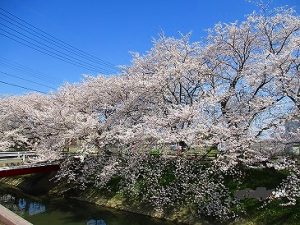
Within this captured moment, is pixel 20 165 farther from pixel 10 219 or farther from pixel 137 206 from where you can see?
pixel 10 219

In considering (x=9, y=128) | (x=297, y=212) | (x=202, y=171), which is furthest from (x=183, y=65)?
(x=9, y=128)

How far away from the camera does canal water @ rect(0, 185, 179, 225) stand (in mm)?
20702

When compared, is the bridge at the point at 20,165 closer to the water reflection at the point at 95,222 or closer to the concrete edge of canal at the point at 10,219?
the water reflection at the point at 95,222

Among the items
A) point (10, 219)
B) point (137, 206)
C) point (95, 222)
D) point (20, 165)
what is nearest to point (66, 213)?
point (95, 222)

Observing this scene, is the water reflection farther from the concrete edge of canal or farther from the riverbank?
the concrete edge of canal

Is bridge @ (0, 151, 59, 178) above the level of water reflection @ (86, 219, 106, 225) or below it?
above

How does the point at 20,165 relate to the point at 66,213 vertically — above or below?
above

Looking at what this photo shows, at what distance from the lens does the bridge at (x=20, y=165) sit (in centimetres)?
2538

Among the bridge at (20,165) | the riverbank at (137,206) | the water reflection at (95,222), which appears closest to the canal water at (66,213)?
the water reflection at (95,222)

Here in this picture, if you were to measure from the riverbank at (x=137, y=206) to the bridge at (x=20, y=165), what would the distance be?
200cm

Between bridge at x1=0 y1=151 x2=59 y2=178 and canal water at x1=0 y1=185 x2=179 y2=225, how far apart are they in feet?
7.32

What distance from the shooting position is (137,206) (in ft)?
72.5

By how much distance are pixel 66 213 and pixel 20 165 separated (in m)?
6.17

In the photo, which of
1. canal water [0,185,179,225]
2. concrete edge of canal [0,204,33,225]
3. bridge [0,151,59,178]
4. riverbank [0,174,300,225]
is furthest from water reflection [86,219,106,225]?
concrete edge of canal [0,204,33,225]
